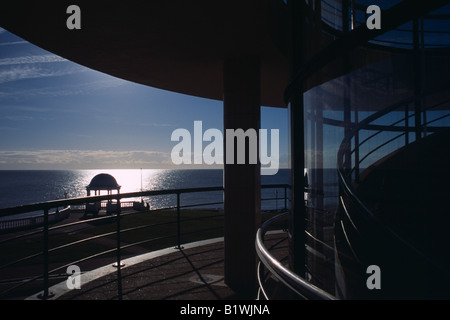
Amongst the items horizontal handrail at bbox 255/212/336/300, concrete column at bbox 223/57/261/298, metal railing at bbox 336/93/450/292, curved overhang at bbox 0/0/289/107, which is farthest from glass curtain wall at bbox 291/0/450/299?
concrete column at bbox 223/57/261/298

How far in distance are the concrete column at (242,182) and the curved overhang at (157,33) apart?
29cm

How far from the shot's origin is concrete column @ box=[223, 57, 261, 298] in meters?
3.74

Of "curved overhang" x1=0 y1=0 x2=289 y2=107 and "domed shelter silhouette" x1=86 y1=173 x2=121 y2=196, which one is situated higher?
"curved overhang" x1=0 y1=0 x2=289 y2=107

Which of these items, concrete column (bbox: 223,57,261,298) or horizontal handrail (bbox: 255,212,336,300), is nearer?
horizontal handrail (bbox: 255,212,336,300)

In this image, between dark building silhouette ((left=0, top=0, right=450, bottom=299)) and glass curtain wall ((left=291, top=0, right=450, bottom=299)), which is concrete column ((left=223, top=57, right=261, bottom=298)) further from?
glass curtain wall ((left=291, top=0, right=450, bottom=299))

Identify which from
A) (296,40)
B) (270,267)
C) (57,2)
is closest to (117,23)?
(57,2)

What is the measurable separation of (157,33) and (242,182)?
6.82 ft

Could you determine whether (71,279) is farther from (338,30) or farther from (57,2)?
(338,30)

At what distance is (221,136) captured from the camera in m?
3.79

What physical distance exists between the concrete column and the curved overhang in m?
0.29

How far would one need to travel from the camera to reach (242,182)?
3.84 m

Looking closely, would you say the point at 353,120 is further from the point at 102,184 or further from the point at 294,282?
the point at 102,184

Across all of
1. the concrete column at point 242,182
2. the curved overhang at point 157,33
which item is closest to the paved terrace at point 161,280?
the concrete column at point 242,182
